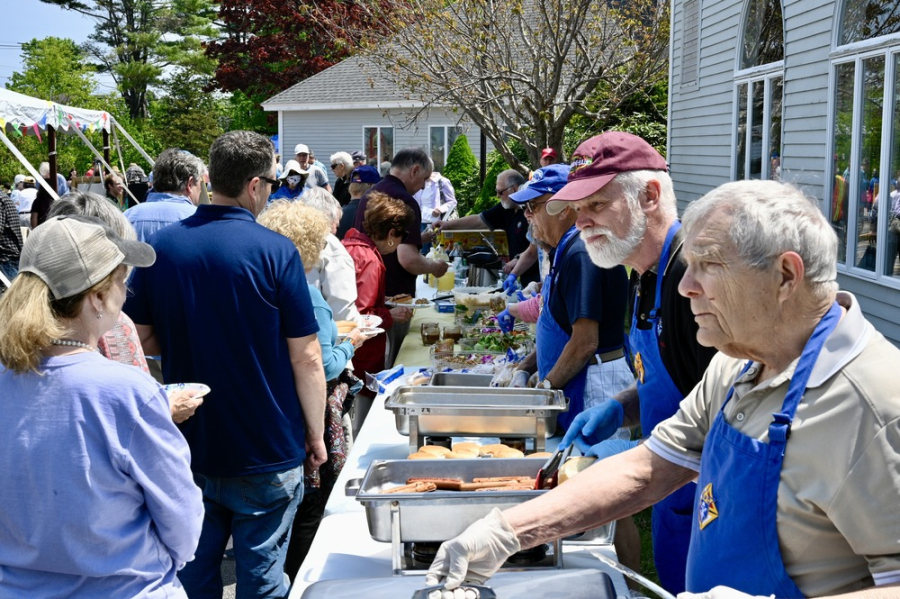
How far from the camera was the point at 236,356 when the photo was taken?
2973 mm

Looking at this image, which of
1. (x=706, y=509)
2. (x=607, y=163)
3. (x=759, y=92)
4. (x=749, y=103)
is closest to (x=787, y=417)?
(x=706, y=509)

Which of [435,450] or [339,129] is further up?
[339,129]

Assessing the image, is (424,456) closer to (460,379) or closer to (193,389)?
(193,389)

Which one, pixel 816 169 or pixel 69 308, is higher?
pixel 816 169

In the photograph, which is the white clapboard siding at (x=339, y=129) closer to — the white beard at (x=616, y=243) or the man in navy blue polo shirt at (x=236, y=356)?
the man in navy blue polo shirt at (x=236, y=356)

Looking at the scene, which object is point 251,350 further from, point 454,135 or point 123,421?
point 454,135

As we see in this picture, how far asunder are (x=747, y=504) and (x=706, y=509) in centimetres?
14

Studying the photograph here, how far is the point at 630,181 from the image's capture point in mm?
2525

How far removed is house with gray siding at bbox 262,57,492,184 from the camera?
1002 inches

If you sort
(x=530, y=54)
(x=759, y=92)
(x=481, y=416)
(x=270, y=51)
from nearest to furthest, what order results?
(x=481, y=416)
(x=759, y=92)
(x=530, y=54)
(x=270, y=51)

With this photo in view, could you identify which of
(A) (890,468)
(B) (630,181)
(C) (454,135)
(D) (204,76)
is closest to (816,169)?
(B) (630,181)

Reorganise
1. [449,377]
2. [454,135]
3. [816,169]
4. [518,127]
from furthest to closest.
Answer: [454,135], [518,127], [816,169], [449,377]

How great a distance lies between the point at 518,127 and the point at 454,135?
11786 mm

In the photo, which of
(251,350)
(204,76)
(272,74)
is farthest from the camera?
(204,76)
